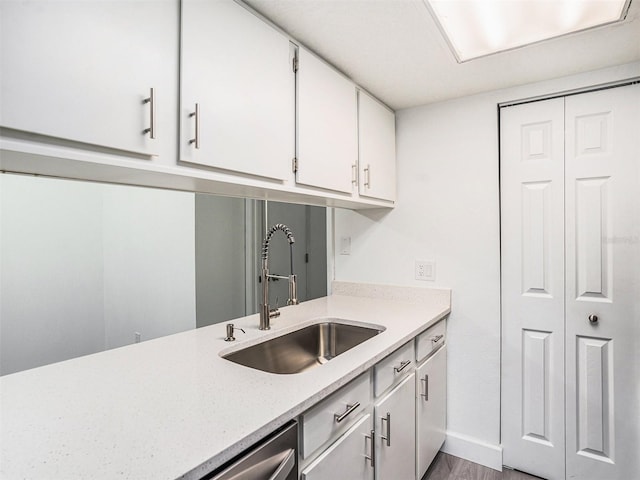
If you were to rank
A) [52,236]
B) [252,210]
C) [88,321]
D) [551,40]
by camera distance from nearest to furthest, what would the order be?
[551,40] → [252,210] → [52,236] → [88,321]

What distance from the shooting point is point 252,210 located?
2250 millimetres

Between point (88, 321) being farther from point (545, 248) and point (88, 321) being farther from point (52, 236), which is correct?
point (545, 248)

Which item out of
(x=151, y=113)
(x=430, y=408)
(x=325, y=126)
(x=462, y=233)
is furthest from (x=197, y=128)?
(x=430, y=408)

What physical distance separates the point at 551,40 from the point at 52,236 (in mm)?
3182

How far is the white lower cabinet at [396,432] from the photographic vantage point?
127 cm

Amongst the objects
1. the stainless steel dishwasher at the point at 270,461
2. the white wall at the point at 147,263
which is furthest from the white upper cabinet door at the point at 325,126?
the white wall at the point at 147,263

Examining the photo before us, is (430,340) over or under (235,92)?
under

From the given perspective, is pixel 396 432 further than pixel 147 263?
No

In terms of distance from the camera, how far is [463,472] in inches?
74.2

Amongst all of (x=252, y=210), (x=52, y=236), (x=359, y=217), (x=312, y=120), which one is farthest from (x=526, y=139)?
(x=52, y=236)

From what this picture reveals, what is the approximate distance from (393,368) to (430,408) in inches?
24.2

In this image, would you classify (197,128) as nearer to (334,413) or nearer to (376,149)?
(334,413)

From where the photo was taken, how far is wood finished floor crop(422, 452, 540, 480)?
184 centimetres

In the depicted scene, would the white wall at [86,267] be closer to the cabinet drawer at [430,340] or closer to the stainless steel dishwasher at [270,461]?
the cabinet drawer at [430,340]
